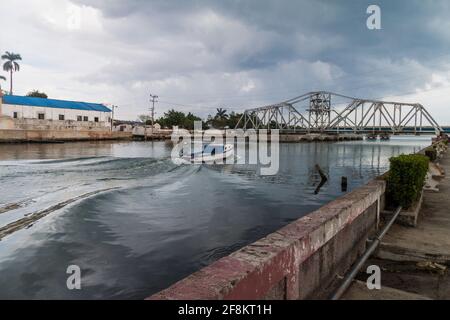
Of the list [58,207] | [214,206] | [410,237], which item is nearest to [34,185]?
[58,207]

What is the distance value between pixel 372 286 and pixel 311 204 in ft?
40.2

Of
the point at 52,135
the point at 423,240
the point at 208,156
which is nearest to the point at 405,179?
the point at 423,240

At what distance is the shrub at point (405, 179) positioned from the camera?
8.76m

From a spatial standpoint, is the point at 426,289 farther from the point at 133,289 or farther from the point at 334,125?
the point at 334,125

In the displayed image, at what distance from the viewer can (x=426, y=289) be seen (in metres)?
5.26

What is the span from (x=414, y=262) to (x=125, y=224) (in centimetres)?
910

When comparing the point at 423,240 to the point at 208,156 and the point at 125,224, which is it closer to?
the point at 125,224

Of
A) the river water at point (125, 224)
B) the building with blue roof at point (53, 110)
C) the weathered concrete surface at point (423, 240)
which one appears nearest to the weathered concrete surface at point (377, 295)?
the weathered concrete surface at point (423, 240)

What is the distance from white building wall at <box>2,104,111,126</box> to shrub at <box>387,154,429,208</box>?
82.0 m

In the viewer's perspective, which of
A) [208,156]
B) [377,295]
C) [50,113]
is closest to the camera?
[377,295]

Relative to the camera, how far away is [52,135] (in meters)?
68.2

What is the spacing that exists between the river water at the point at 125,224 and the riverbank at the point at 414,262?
426 centimetres

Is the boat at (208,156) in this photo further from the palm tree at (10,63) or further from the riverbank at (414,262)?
the palm tree at (10,63)

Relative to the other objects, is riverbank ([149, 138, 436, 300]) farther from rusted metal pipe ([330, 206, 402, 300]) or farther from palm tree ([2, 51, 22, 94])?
palm tree ([2, 51, 22, 94])
